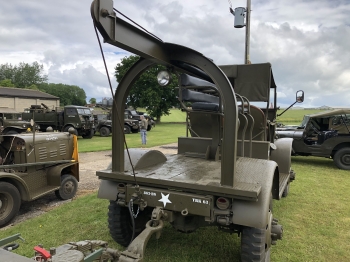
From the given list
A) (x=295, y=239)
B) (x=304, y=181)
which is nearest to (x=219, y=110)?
(x=295, y=239)

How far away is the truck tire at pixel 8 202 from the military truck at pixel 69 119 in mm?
14315

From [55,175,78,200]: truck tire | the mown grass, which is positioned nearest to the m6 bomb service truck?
the mown grass

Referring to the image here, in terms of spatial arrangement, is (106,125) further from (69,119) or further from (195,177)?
(195,177)

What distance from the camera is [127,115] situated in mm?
26391

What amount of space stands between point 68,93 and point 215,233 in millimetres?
91341

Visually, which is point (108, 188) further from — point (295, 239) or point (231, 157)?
point (295, 239)

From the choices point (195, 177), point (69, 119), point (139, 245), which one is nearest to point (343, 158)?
point (195, 177)

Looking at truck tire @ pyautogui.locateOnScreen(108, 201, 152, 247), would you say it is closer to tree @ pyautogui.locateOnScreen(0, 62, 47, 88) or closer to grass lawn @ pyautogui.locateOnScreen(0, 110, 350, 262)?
grass lawn @ pyautogui.locateOnScreen(0, 110, 350, 262)

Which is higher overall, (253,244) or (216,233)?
(253,244)

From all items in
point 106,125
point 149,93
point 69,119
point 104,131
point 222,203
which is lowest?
point 104,131

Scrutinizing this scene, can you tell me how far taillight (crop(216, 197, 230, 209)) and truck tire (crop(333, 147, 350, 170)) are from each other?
27.2ft

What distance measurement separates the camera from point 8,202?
4598mm

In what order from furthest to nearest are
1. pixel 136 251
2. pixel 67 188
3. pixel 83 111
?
pixel 83 111 < pixel 67 188 < pixel 136 251

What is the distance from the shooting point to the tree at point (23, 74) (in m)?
72.0
